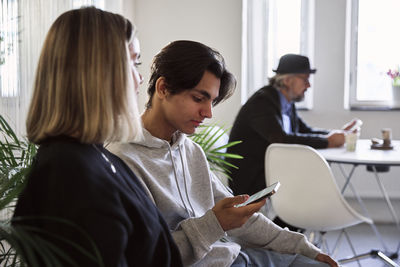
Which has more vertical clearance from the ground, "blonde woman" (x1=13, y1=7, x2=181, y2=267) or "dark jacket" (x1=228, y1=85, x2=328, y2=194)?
"blonde woman" (x1=13, y1=7, x2=181, y2=267)

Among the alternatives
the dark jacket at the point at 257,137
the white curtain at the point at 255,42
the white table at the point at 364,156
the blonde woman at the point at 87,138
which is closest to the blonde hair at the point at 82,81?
the blonde woman at the point at 87,138

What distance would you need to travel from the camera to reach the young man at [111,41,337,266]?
1463 mm

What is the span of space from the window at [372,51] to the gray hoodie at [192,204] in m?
3.61

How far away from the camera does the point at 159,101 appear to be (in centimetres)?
161

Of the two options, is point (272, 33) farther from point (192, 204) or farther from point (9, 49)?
point (192, 204)

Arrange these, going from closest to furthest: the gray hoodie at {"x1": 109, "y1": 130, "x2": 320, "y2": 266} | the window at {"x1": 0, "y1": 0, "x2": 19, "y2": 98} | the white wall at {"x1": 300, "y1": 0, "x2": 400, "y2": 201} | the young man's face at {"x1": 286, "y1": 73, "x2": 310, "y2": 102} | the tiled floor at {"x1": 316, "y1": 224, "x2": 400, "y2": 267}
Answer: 1. the gray hoodie at {"x1": 109, "y1": 130, "x2": 320, "y2": 266}
2. the window at {"x1": 0, "y1": 0, "x2": 19, "y2": 98}
3. the tiled floor at {"x1": 316, "y1": 224, "x2": 400, "y2": 267}
4. the young man's face at {"x1": 286, "y1": 73, "x2": 310, "y2": 102}
5. the white wall at {"x1": 300, "y1": 0, "x2": 400, "y2": 201}

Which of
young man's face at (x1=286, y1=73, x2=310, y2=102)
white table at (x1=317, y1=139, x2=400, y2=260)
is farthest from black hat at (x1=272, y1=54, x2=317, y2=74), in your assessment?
white table at (x1=317, y1=139, x2=400, y2=260)

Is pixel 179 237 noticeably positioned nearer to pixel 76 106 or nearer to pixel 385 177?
pixel 76 106

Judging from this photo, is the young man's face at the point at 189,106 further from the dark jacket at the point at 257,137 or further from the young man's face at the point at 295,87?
the young man's face at the point at 295,87

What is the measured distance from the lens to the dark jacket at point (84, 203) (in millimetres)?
937

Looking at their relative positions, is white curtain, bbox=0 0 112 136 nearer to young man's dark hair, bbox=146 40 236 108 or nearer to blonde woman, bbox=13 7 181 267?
young man's dark hair, bbox=146 40 236 108

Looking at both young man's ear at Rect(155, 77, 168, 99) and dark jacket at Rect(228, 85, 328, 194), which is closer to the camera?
young man's ear at Rect(155, 77, 168, 99)

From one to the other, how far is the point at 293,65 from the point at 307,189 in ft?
3.93

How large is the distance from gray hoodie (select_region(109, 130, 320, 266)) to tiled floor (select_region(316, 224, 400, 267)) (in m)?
1.95
